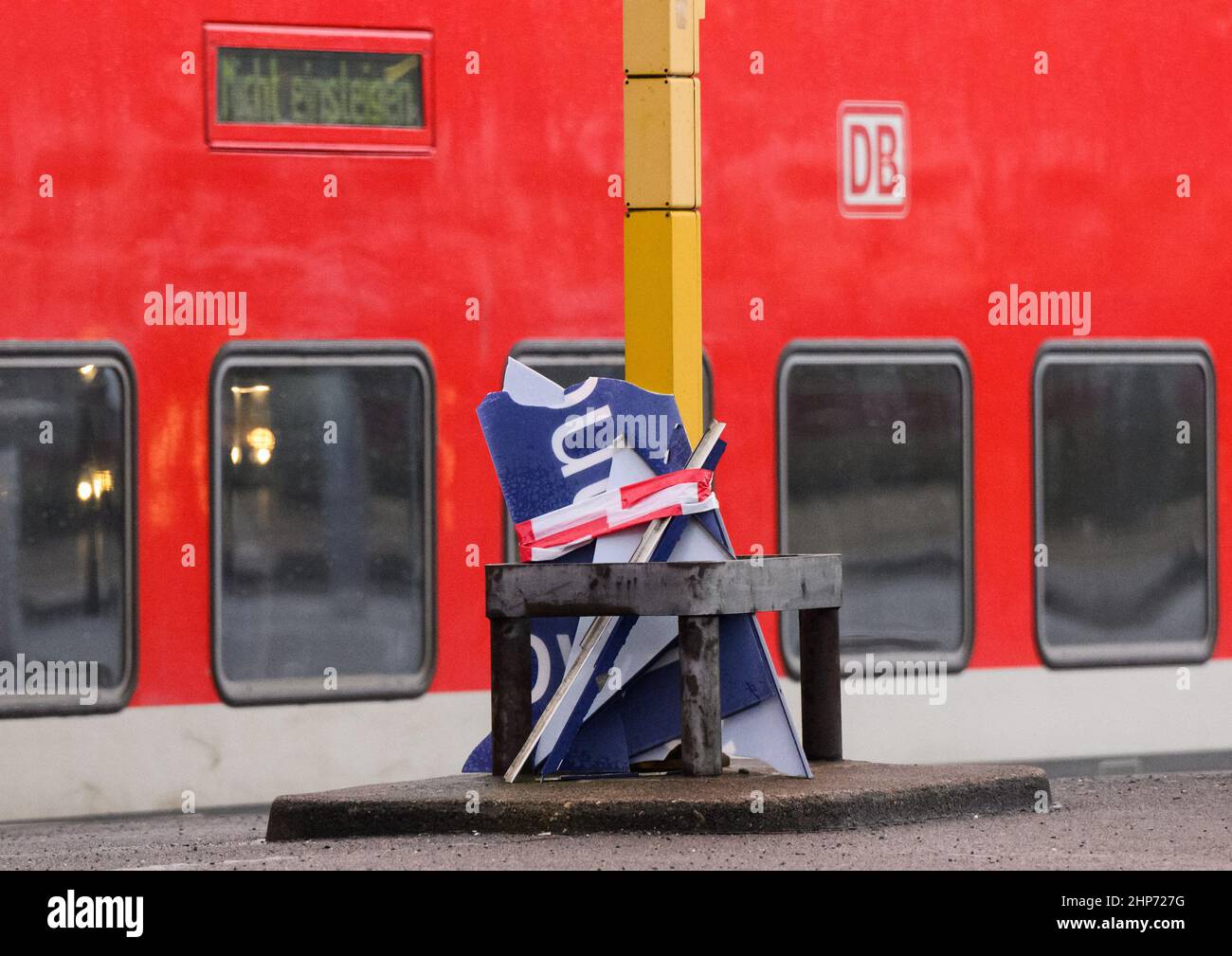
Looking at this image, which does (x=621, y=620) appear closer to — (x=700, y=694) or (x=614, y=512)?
(x=614, y=512)

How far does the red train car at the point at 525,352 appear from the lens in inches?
308

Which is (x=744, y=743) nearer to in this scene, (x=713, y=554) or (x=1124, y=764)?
(x=713, y=554)

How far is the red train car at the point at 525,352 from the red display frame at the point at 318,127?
0.04 feet

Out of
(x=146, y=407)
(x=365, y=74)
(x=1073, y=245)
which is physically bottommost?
(x=146, y=407)

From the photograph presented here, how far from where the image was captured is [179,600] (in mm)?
7844

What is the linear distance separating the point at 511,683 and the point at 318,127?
2.71 m

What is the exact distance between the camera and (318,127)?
8148 mm

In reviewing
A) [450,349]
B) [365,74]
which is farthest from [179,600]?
[365,74]

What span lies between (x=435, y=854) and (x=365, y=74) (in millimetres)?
3560

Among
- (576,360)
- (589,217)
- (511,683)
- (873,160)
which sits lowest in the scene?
(511,683)
